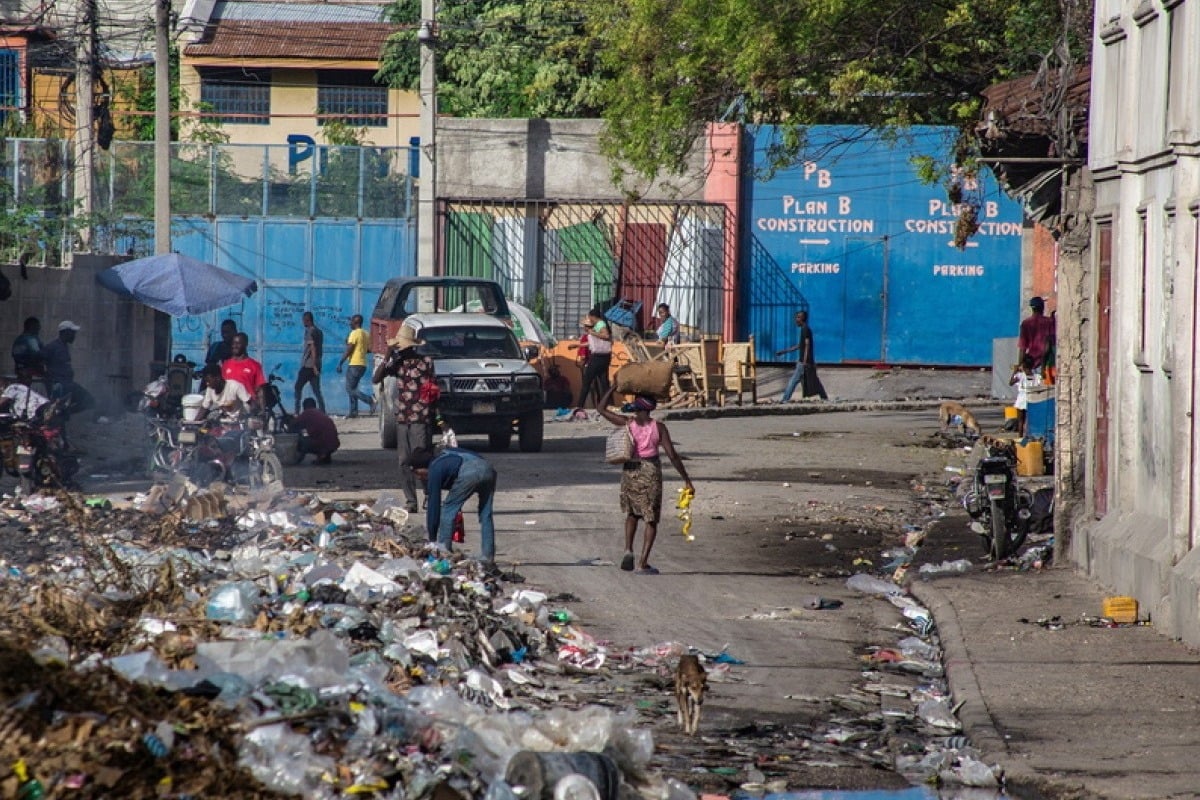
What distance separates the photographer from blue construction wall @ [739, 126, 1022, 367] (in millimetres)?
34031

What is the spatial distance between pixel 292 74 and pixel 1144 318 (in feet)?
124

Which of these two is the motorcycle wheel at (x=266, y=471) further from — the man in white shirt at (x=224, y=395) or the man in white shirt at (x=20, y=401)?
the man in white shirt at (x=20, y=401)

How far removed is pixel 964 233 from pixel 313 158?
15251mm

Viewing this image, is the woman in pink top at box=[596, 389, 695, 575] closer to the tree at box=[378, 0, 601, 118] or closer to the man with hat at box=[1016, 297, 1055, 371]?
the man with hat at box=[1016, 297, 1055, 371]

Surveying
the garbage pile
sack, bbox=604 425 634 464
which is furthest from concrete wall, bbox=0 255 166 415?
the garbage pile

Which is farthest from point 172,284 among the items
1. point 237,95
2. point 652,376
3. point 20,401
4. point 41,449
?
point 237,95

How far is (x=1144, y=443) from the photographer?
11.6 meters

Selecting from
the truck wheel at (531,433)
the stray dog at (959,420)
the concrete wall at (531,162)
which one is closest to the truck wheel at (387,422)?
the truck wheel at (531,433)

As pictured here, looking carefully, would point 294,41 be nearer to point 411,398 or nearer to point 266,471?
point 266,471

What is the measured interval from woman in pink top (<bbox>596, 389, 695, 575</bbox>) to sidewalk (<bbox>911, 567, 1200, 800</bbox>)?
2217 millimetres

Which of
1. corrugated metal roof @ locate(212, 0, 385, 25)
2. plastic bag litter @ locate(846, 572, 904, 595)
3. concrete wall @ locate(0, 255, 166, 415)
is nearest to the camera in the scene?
plastic bag litter @ locate(846, 572, 904, 595)

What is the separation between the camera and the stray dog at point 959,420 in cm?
2299

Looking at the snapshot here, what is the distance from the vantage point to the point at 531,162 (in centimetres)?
3509

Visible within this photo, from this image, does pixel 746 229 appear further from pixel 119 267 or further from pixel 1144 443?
pixel 1144 443
